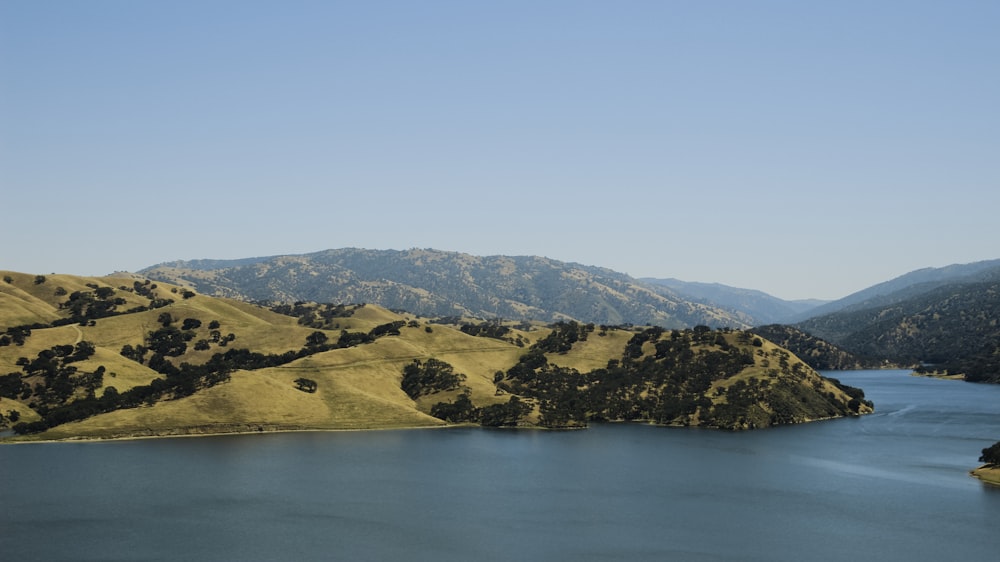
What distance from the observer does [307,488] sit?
481 feet

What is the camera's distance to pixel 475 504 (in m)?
138

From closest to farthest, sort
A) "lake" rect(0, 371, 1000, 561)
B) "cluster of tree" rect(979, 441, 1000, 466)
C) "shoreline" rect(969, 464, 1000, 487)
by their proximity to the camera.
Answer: "lake" rect(0, 371, 1000, 561) → "shoreline" rect(969, 464, 1000, 487) → "cluster of tree" rect(979, 441, 1000, 466)

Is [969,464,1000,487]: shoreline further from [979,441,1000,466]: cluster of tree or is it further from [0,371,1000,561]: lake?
[0,371,1000,561]: lake

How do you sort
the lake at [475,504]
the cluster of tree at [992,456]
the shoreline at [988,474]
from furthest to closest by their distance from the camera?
the cluster of tree at [992,456]
the shoreline at [988,474]
the lake at [475,504]

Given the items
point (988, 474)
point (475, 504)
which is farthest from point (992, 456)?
point (475, 504)

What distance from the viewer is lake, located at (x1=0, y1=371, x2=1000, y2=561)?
11138cm

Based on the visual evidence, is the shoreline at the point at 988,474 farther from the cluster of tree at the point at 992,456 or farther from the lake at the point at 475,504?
the lake at the point at 475,504

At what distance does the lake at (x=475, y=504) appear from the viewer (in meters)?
111

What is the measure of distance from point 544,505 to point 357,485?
34.3m

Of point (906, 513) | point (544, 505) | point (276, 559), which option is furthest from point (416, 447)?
point (906, 513)

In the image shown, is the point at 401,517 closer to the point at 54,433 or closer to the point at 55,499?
the point at 55,499

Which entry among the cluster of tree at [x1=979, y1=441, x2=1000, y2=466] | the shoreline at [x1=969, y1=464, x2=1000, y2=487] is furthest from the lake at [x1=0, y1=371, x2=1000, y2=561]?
the cluster of tree at [x1=979, y1=441, x2=1000, y2=466]

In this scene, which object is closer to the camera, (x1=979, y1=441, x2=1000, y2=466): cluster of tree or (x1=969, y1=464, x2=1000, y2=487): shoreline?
(x1=969, y1=464, x2=1000, y2=487): shoreline

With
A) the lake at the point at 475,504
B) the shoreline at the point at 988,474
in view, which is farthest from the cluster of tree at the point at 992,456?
the lake at the point at 475,504
